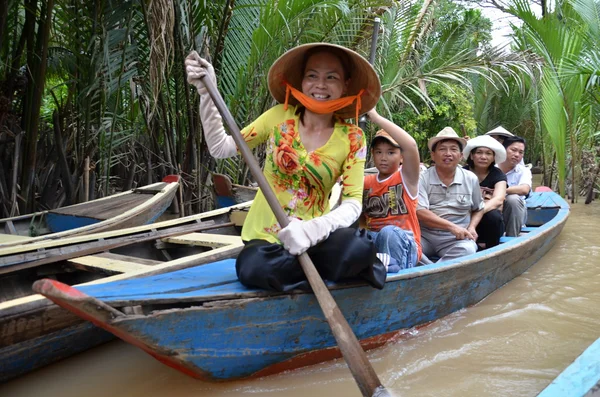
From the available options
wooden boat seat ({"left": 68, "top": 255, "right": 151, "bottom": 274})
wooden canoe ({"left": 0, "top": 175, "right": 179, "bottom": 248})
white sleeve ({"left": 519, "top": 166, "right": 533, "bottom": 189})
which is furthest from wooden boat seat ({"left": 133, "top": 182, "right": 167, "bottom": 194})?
white sleeve ({"left": 519, "top": 166, "right": 533, "bottom": 189})

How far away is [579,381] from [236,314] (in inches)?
49.1

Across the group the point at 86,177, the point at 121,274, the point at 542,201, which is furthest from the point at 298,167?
the point at 542,201

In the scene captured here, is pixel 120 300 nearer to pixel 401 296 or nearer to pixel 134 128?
pixel 401 296

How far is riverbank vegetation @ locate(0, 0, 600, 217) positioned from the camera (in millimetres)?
4789

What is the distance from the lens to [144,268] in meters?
2.85

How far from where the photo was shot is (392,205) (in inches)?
124

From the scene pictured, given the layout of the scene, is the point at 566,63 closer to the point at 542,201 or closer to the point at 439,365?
the point at 542,201

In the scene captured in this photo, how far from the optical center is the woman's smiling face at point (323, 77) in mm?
2289

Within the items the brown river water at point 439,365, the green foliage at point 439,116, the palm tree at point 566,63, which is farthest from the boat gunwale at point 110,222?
the green foliage at point 439,116

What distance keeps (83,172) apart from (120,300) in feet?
13.3

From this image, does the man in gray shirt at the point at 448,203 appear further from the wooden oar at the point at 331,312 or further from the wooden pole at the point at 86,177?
the wooden pole at the point at 86,177

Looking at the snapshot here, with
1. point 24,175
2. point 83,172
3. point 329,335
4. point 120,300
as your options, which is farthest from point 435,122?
point 120,300

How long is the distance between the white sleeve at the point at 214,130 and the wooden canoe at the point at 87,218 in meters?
1.98

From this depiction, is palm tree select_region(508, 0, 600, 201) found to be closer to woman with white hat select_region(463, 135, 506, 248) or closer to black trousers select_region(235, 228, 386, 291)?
woman with white hat select_region(463, 135, 506, 248)
